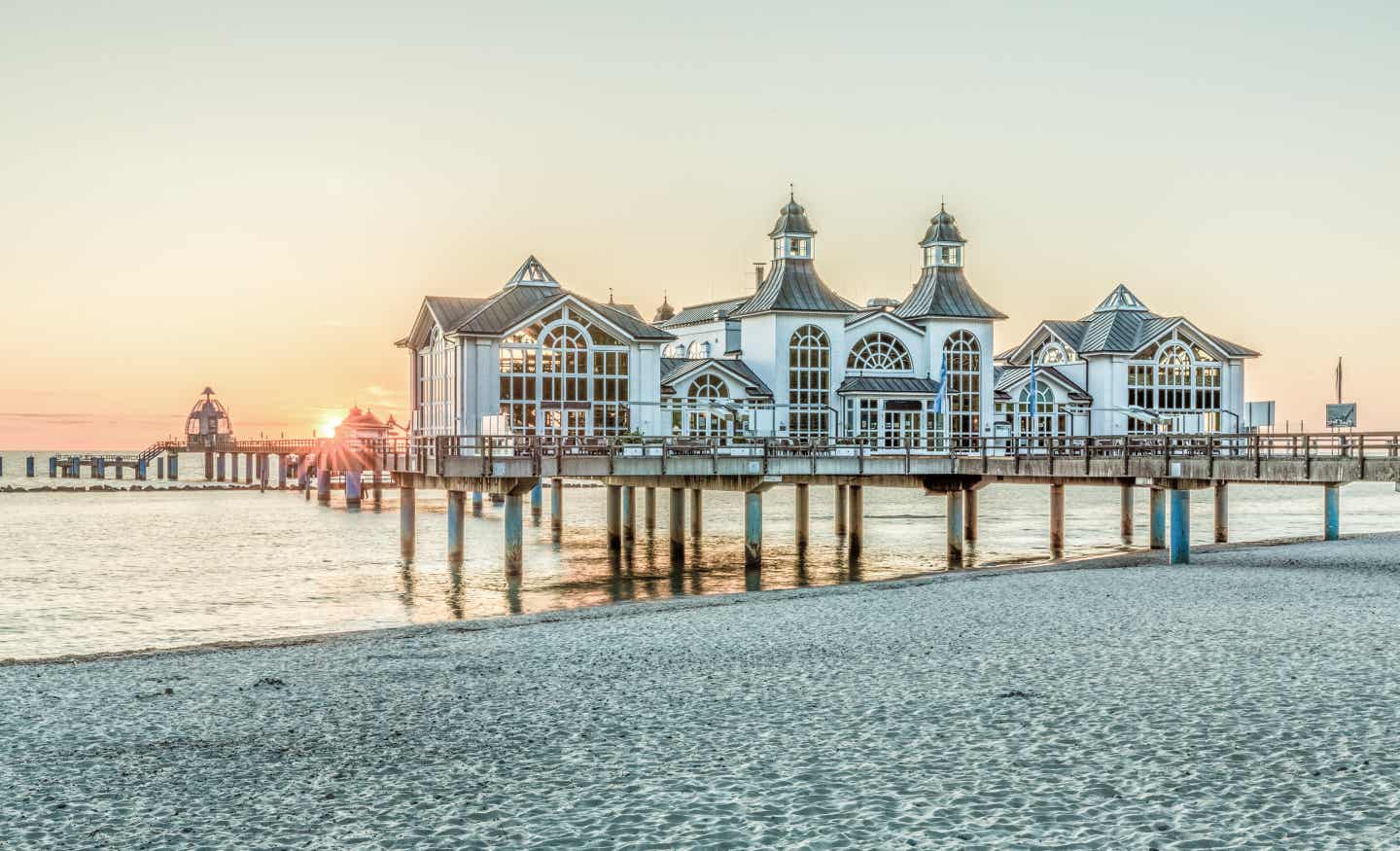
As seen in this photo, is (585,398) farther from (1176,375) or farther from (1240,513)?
(1240,513)

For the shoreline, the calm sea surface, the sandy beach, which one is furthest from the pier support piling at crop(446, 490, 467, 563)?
the sandy beach

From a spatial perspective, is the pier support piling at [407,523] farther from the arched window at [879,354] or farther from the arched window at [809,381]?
the arched window at [879,354]

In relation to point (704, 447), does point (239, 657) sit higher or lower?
lower

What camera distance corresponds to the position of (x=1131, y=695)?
12531 millimetres

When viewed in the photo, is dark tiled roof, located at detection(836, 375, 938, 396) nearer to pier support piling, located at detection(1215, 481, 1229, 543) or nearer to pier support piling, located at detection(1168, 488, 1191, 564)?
pier support piling, located at detection(1215, 481, 1229, 543)

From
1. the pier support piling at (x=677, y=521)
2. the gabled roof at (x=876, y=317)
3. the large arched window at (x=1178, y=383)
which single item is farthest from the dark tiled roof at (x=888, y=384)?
the pier support piling at (x=677, y=521)

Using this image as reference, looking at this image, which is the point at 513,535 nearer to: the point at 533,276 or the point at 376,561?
the point at 376,561

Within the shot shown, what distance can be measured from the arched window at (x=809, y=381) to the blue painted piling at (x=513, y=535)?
1784cm

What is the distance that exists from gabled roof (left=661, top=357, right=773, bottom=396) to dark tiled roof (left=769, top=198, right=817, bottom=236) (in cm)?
556

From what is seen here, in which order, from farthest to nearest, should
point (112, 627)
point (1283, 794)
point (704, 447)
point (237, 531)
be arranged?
point (237, 531) < point (704, 447) < point (112, 627) < point (1283, 794)

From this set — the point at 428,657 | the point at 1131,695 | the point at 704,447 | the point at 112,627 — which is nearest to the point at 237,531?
the point at 704,447

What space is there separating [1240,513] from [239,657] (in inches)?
2344

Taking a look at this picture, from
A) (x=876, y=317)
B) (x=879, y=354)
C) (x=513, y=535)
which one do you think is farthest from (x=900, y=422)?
(x=513, y=535)

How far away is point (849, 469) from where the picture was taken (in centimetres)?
3597
